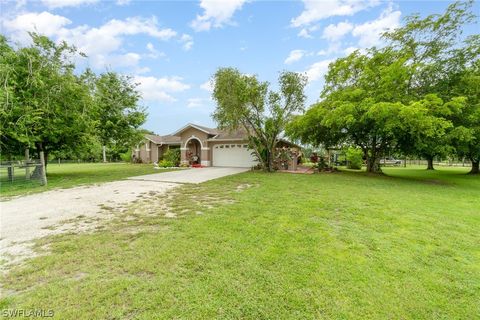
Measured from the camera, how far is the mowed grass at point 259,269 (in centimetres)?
225

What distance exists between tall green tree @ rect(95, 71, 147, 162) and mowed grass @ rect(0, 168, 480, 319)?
509 inches

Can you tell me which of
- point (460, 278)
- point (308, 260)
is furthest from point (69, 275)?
point (460, 278)

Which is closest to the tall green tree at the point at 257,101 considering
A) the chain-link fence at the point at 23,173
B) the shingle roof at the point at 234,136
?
the shingle roof at the point at 234,136

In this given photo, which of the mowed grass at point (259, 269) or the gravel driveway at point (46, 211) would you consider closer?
the mowed grass at point (259, 269)

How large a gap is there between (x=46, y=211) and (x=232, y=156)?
15337 mm

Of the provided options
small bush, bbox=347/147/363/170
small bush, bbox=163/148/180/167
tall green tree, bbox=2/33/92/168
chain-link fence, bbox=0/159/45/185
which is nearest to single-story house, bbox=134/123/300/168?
small bush, bbox=163/148/180/167

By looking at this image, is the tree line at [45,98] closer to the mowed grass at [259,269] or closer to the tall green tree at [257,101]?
the tall green tree at [257,101]

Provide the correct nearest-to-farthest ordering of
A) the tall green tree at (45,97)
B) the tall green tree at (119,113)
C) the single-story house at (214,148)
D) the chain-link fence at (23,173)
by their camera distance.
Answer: the tall green tree at (45,97)
the chain-link fence at (23,173)
the tall green tree at (119,113)
the single-story house at (214,148)

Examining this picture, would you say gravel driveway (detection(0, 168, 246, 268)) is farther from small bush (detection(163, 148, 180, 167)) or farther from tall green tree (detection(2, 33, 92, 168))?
small bush (detection(163, 148, 180, 167))

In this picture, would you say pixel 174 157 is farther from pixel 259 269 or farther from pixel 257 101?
pixel 259 269

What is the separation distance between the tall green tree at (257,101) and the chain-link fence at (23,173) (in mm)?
9605

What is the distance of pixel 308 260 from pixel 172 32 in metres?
13.8

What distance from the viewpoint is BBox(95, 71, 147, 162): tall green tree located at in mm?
15468

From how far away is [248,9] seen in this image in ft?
38.9
